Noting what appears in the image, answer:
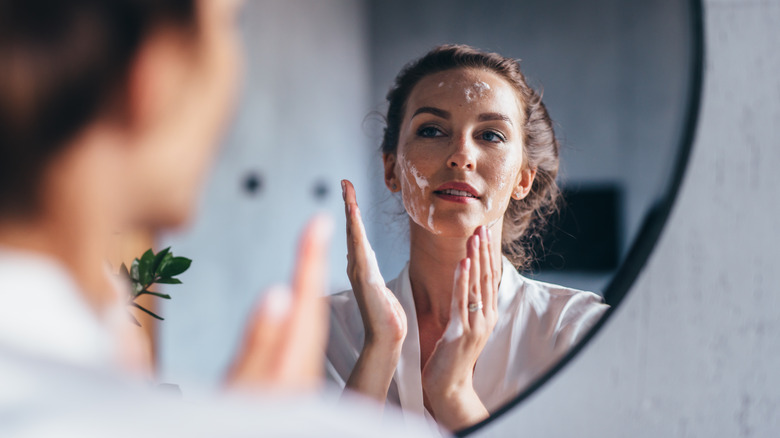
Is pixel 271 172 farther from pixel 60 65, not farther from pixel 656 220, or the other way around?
pixel 656 220

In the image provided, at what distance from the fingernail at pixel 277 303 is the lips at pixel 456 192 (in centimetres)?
16

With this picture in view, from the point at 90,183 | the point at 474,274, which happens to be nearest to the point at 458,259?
the point at 474,274

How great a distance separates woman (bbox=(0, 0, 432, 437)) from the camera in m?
0.22

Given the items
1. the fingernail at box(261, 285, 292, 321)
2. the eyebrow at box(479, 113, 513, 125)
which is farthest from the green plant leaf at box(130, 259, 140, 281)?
the eyebrow at box(479, 113, 513, 125)

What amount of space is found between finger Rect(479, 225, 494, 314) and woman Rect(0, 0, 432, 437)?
28cm

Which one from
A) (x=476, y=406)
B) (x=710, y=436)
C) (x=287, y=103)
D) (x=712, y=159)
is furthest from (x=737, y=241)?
(x=287, y=103)

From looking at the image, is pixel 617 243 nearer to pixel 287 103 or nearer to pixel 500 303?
pixel 500 303

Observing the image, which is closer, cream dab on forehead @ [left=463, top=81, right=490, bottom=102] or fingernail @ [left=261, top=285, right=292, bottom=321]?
fingernail @ [left=261, top=285, right=292, bottom=321]

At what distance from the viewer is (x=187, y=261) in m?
0.47

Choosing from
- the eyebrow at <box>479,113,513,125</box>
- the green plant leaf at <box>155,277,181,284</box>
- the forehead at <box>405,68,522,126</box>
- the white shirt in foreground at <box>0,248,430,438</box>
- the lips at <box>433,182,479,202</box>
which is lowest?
the white shirt in foreground at <box>0,248,430,438</box>

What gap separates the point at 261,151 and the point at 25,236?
240mm

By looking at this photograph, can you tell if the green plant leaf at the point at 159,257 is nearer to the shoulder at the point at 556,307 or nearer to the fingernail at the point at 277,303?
the fingernail at the point at 277,303

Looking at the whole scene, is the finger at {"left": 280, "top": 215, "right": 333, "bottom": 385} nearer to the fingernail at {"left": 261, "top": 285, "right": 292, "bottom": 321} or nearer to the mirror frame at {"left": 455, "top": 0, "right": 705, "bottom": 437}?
the fingernail at {"left": 261, "top": 285, "right": 292, "bottom": 321}

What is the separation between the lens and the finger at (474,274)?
512 millimetres
